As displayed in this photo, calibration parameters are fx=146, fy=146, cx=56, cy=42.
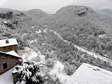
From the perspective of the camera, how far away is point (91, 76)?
69.9 feet

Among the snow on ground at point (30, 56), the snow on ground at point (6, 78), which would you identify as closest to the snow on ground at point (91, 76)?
the snow on ground at point (6, 78)

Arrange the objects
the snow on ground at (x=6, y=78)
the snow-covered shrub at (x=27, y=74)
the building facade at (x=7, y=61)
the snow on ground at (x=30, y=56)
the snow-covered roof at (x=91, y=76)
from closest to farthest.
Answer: the snow-covered roof at (x=91, y=76)
the snow-covered shrub at (x=27, y=74)
the snow on ground at (x=6, y=78)
the building facade at (x=7, y=61)
the snow on ground at (x=30, y=56)

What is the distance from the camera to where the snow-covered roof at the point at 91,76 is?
19984 millimetres

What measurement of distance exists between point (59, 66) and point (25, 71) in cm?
1651

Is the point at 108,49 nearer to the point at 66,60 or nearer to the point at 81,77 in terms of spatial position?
the point at 66,60

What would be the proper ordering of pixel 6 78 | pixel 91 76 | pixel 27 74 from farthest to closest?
pixel 6 78 < pixel 27 74 < pixel 91 76

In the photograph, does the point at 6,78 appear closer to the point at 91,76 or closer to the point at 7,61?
the point at 7,61

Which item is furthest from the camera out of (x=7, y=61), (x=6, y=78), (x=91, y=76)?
(x=7, y=61)

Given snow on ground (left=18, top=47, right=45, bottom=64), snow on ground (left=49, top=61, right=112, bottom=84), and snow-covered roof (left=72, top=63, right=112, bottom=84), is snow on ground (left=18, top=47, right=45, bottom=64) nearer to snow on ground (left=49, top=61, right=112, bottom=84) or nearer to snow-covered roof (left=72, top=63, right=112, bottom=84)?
snow on ground (left=49, top=61, right=112, bottom=84)

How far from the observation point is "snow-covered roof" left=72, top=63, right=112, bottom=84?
65.6ft

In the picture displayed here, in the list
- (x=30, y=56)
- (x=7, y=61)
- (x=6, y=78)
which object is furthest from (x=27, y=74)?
(x=30, y=56)

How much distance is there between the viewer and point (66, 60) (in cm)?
4925

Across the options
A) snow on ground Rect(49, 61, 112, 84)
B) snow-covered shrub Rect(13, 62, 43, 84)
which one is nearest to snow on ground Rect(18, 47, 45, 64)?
snow-covered shrub Rect(13, 62, 43, 84)

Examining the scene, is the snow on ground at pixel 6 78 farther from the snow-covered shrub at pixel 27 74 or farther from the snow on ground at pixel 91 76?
the snow on ground at pixel 91 76
